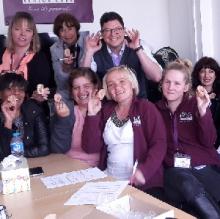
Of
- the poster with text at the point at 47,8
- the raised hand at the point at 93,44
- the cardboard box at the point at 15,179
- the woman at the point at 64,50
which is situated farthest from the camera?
the poster with text at the point at 47,8

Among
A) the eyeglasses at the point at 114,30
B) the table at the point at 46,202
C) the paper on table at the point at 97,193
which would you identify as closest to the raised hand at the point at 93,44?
the eyeglasses at the point at 114,30

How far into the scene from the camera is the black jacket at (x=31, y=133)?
2.15m

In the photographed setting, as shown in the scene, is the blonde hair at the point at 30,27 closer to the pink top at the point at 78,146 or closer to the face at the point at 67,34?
the face at the point at 67,34

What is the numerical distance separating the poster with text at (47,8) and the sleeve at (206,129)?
7.05 ft

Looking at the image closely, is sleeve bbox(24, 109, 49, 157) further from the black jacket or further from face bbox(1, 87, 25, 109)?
face bbox(1, 87, 25, 109)

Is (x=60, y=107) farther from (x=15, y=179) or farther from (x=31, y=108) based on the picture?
(x=15, y=179)

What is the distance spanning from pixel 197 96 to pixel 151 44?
2243 millimetres

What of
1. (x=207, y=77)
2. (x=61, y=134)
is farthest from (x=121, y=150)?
(x=207, y=77)

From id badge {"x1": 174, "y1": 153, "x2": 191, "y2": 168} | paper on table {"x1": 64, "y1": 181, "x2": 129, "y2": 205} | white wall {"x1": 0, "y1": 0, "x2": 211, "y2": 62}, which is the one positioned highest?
white wall {"x1": 0, "y1": 0, "x2": 211, "y2": 62}

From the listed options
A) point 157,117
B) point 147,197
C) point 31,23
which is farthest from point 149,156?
point 31,23

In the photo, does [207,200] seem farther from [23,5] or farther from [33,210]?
[23,5]

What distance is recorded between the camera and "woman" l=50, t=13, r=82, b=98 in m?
2.94

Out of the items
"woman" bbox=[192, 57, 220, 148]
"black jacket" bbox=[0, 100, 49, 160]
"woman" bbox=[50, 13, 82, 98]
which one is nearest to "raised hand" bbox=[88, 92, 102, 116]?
"black jacket" bbox=[0, 100, 49, 160]

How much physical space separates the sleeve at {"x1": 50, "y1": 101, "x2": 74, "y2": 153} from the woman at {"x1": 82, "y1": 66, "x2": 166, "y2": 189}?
0.09 meters
